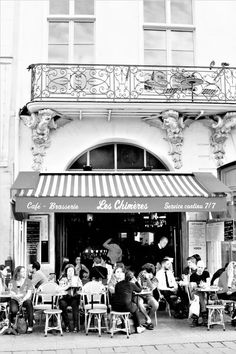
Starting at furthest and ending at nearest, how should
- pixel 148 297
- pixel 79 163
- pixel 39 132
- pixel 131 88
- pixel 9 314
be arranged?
1. pixel 79 163
2. pixel 131 88
3. pixel 39 132
4. pixel 148 297
5. pixel 9 314

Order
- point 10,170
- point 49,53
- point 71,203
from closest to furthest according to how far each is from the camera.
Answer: point 71,203 → point 10,170 → point 49,53

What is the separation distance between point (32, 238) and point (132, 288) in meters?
3.85

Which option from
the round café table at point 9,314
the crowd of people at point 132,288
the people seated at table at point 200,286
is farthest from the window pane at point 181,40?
the round café table at point 9,314

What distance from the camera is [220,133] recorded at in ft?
40.5

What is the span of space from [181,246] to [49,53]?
243 inches

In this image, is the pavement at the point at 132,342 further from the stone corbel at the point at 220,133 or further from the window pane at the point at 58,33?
the window pane at the point at 58,33

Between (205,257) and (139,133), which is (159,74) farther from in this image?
(205,257)

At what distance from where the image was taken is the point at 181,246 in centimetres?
1257

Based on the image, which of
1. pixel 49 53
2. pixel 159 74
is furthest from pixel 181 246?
pixel 49 53

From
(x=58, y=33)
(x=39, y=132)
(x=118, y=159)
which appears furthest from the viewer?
(x=58, y=33)

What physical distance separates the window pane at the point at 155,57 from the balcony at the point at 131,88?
357mm

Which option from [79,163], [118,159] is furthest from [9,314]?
[118,159]

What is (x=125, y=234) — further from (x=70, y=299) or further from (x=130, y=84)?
(x=130, y=84)

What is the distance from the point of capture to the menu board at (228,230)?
12031mm
